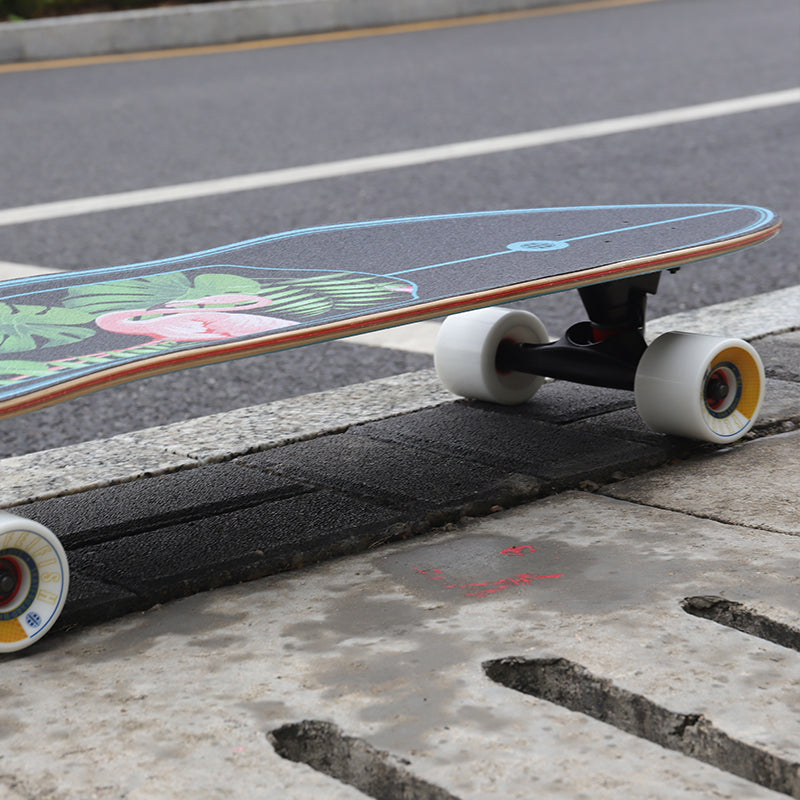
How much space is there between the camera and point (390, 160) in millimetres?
6684

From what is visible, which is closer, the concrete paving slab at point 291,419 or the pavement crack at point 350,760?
the pavement crack at point 350,760

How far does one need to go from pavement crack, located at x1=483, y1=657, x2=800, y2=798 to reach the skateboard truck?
110cm

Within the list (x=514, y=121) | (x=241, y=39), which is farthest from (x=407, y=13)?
(x=514, y=121)

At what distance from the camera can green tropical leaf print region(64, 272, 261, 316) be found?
2.40 meters

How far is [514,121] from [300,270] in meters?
5.25

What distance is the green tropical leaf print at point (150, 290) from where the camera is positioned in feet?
7.88

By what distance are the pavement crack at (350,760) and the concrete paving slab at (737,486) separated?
3.08 feet

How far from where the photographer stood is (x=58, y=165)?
680cm

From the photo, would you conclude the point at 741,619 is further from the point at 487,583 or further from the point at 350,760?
the point at 350,760

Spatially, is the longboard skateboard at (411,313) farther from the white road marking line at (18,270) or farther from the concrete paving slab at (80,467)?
the white road marking line at (18,270)

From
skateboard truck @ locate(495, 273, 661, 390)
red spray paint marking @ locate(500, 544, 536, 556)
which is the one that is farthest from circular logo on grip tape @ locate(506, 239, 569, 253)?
red spray paint marking @ locate(500, 544, 536, 556)

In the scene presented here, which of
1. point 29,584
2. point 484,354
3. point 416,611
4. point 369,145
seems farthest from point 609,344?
point 369,145

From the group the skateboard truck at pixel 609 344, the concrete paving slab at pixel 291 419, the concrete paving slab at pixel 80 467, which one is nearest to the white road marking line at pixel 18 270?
the concrete paving slab at pixel 291 419

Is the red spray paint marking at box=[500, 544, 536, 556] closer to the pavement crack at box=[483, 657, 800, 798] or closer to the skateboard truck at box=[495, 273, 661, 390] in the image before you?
the pavement crack at box=[483, 657, 800, 798]
